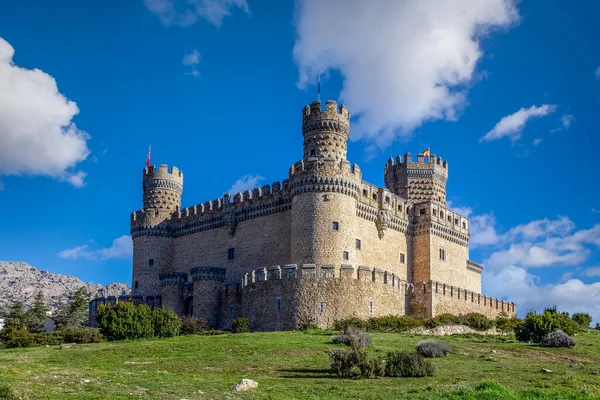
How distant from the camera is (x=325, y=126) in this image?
53375 millimetres

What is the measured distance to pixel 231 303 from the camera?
164 feet

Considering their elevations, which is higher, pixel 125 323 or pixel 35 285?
pixel 35 285

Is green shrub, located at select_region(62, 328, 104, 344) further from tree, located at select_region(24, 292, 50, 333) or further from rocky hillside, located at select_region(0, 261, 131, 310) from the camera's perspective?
rocky hillside, located at select_region(0, 261, 131, 310)

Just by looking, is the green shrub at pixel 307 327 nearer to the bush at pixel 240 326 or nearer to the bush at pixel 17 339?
the bush at pixel 240 326

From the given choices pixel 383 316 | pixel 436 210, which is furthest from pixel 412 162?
pixel 383 316

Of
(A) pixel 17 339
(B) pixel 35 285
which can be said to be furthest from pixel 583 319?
(B) pixel 35 285

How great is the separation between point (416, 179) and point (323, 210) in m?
16.6

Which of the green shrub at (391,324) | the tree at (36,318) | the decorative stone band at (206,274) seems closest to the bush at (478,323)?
the green shrub at (391,324)

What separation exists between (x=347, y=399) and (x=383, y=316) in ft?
80.2

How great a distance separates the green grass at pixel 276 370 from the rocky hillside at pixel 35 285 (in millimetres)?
62994

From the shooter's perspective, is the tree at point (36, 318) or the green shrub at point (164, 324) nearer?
the green shrub at point (164, 324)

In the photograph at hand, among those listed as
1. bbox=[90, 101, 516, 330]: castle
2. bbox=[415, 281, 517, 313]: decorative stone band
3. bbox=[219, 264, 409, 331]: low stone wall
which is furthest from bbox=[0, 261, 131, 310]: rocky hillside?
bbox=[219, 264, 409, 331]: low stone wall

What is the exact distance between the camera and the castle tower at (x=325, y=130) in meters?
53.3

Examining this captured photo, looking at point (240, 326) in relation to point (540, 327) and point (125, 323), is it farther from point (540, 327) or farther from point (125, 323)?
point (540, 327)
